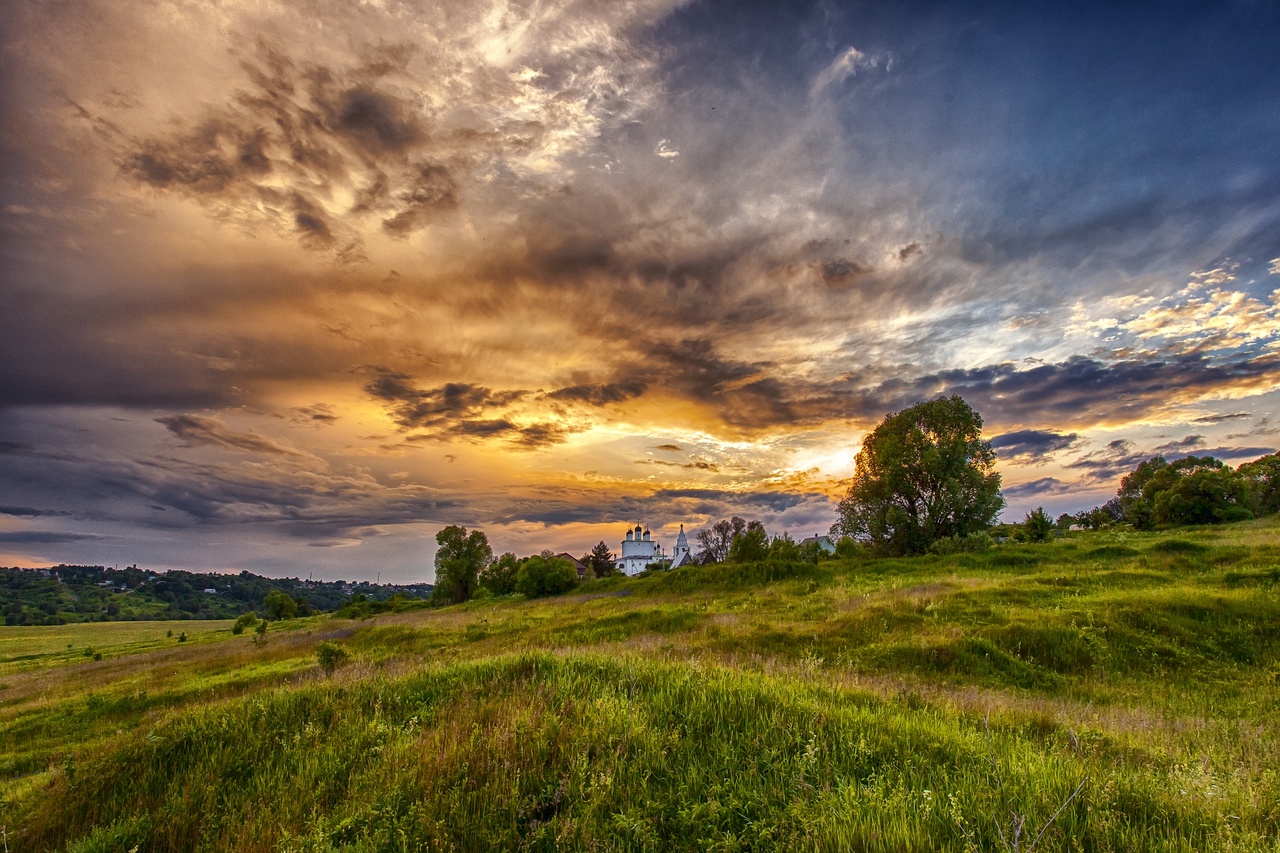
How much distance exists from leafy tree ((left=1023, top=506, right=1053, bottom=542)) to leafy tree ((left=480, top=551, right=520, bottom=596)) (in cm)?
5971

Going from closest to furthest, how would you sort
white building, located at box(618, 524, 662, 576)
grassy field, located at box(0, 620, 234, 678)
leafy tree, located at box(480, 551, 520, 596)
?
grassy field, located at box(0, 620, 234, 678), leafy tree, located at box(480, 551, 520, 596), white building, located at box(618, 524, 662, 576)

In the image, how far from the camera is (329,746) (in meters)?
Result: 6.25

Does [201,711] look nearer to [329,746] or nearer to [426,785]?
[329,746]

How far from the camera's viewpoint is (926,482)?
4462 centimetres

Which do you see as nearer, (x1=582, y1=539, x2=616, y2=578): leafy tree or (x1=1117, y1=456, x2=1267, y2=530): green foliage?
(x1=1117, y1=456, x2=1267, y2=530): green foliage

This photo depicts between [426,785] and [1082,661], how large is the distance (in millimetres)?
17387

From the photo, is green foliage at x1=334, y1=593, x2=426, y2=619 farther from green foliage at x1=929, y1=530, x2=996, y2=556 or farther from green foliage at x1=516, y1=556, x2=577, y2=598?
green foliage at x1=929, y1=530, x2=996, y2=556

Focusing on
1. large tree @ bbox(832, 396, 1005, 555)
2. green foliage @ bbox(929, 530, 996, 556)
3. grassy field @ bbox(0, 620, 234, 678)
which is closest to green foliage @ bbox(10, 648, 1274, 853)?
green foliage @ bbox(929, 530, 996, 556)

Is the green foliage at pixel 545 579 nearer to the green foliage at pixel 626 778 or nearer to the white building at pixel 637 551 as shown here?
the green foliage at pixel 626 778

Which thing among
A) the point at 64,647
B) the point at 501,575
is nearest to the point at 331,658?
the point at 501,575

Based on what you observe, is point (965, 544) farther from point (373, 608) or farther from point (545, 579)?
point (373, 608)

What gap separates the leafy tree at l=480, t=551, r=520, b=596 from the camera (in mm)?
72188

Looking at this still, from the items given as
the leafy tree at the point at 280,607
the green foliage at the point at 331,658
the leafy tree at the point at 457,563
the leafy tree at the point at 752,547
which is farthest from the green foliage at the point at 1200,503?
the leafy tree at the point at 280,607

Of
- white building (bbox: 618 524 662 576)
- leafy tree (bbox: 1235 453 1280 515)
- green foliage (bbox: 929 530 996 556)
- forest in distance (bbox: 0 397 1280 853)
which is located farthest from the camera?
white building (bbox: 618 524 662 576)
